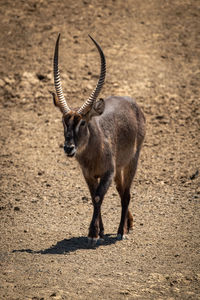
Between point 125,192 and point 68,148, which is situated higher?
point 68,148

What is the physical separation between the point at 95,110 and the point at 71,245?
2.36m

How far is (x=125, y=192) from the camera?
9016mm

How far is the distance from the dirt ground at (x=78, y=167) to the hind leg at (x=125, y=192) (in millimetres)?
222

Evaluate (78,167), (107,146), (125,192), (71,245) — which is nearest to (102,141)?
(107,146)

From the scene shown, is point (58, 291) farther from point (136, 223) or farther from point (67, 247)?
point (136, 223)

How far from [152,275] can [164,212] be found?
10.3 ft

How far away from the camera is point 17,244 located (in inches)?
322

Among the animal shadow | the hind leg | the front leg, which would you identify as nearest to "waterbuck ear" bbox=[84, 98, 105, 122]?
the front leg

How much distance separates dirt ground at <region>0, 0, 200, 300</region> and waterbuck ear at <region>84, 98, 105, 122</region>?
87.4 inches

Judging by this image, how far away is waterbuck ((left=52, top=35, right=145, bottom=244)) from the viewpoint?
7848 millimetres

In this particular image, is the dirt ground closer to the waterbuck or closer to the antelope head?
the waterbuck

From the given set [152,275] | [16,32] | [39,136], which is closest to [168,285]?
[152,275]

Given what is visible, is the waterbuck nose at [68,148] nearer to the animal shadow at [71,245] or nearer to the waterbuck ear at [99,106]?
the waterbuck ear at [99,106]

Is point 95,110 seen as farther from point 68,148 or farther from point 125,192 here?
point 125,192
